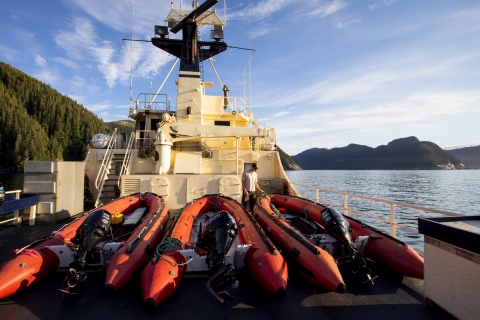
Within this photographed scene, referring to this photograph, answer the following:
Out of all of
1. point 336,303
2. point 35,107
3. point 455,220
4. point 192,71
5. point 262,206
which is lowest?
point 336,303

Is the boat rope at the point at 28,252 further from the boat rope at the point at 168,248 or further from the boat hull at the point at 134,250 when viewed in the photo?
the boat rope at the point at 168,248

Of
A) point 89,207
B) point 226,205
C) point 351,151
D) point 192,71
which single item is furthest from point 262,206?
point 351,151

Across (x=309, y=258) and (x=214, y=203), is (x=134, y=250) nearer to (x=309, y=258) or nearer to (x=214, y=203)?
(x=309, y=258)

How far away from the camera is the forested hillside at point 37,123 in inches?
2800

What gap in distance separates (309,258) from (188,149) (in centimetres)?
809

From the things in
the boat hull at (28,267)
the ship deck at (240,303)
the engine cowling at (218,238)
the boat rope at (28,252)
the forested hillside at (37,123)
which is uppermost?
the forested hillside at (37,123)

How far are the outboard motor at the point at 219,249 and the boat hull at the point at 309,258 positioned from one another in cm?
114

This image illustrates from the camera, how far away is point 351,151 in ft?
630

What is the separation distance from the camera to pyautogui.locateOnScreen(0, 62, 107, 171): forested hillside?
71.1 meters

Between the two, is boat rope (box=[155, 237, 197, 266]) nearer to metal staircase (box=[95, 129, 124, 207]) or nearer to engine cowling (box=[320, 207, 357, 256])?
engine cowling (box=[320, 207, 357, 256])

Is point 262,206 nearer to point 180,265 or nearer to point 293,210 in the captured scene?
point 293,210

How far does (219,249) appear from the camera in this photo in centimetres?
389

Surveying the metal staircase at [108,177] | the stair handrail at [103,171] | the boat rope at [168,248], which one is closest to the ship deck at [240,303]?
the boat rope at [168,248]

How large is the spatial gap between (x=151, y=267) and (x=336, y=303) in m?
2.72
